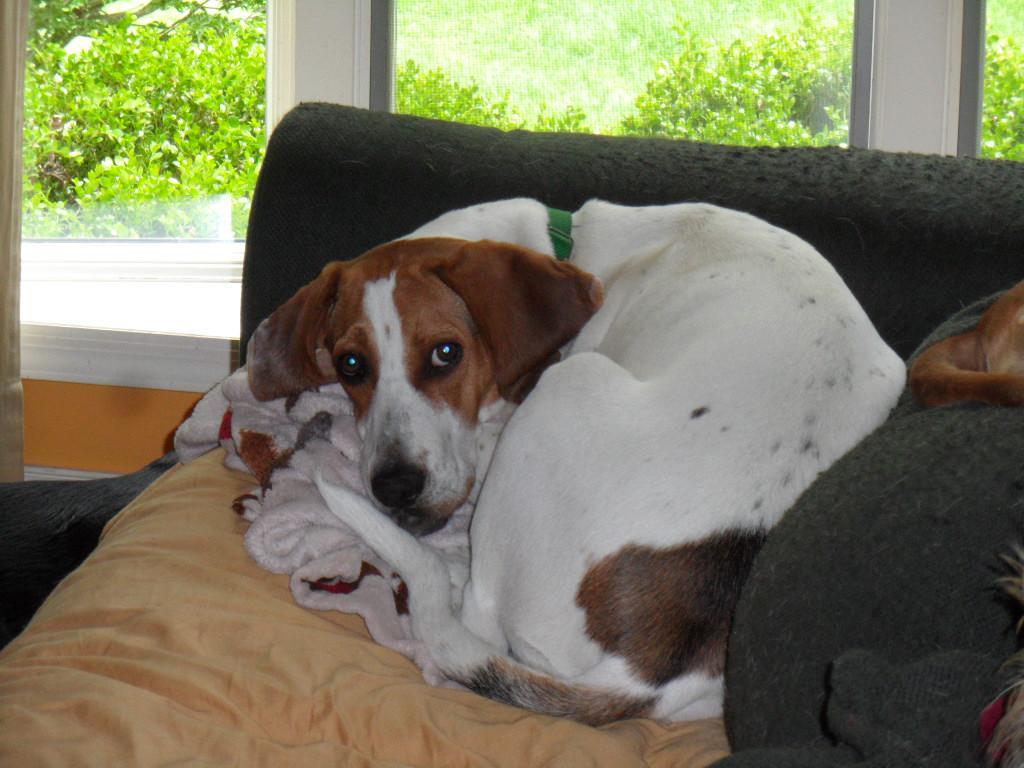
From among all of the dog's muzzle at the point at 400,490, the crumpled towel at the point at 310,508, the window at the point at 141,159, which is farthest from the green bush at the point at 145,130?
the dog's muzzle at the point at 400,490

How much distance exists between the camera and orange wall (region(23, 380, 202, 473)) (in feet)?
12.4

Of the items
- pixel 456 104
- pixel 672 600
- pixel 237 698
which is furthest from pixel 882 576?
pixel 456 104

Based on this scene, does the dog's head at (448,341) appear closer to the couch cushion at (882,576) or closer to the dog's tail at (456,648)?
the dog's tail at (456,648)

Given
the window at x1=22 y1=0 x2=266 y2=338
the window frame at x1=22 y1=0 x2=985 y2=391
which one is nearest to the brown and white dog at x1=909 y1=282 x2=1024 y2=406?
the window frame at x1=22 y1=0 x2=985 y2=391

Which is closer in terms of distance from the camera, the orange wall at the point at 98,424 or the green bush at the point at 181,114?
the green bush at the point at 181,114

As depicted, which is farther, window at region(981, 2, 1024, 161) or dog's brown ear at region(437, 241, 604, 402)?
window at region(981, 2, 1024, 161)

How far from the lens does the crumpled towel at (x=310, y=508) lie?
1.74 meters

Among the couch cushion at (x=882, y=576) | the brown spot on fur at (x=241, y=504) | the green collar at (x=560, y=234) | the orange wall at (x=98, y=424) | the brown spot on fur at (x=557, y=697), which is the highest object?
the green collar at (x=560, y=234)

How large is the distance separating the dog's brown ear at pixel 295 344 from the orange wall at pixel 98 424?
1.78 meters

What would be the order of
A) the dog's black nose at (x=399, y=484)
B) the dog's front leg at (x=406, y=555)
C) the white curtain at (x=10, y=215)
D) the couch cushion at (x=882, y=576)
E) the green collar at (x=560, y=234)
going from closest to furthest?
the couch cushion at (x=882, y=576) → the dog's front leg at (x=406, y=555) → the dog's black nose at (x=399, y=484) → the green collar at (x=560, y=234) → the white curtain at (x=10, y=215)

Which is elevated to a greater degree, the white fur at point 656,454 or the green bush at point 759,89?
the green bush at point 759,89

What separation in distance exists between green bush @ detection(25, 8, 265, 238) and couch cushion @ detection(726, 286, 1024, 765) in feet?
9.80

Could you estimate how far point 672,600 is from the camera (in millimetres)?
1471

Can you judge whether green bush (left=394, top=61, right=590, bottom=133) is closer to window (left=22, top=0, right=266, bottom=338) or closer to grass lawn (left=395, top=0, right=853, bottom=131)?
grass lawn (left=395, top=0, right=853, bottom=131)
